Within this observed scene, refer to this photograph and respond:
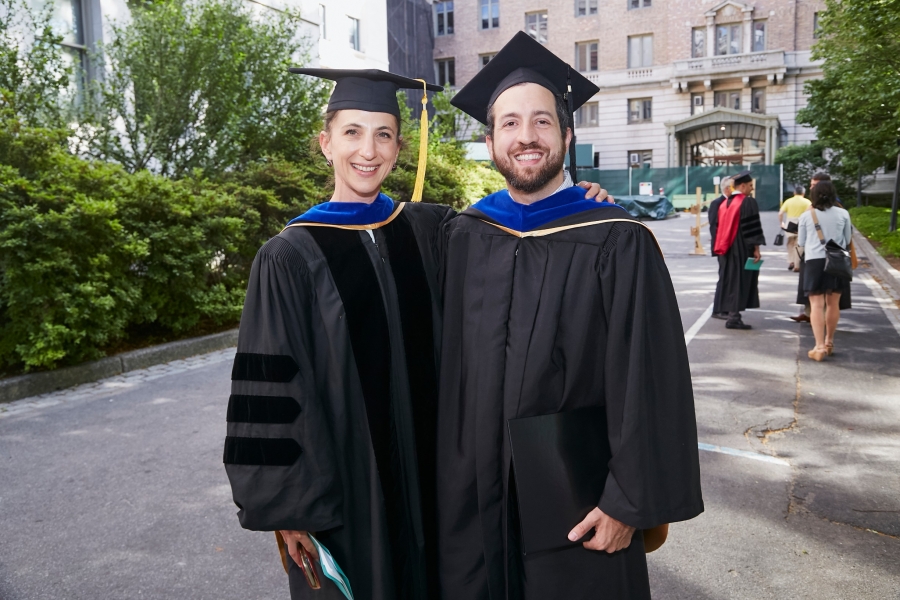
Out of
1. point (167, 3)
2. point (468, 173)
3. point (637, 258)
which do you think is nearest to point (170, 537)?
point (637, 258)

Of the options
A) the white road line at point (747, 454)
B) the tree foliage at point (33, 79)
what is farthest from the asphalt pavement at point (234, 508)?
the tree foliage at point (33, 79)

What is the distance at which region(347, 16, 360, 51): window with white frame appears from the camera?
23.9m

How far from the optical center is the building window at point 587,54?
46.1m

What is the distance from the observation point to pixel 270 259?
7.07 feet

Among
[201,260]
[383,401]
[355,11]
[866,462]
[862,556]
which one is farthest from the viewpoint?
[355,11]

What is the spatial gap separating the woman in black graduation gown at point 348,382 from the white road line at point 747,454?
3.36 meters

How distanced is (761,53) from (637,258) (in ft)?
146

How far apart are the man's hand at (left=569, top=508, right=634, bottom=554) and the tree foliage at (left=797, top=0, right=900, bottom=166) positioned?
34.2 feet

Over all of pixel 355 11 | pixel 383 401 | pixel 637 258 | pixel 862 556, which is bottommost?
pixel 862 556

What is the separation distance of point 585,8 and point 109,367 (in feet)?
145

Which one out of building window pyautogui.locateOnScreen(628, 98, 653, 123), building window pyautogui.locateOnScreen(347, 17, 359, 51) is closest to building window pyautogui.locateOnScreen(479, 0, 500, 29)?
building window pyautogui.locateOnScreen(628, 98, 653, 123)

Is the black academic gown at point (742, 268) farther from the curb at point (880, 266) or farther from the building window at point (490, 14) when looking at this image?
the building window at point (490, 14)

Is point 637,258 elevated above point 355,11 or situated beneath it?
situated beneath

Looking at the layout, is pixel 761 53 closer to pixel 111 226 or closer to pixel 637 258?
pixel 111 226
